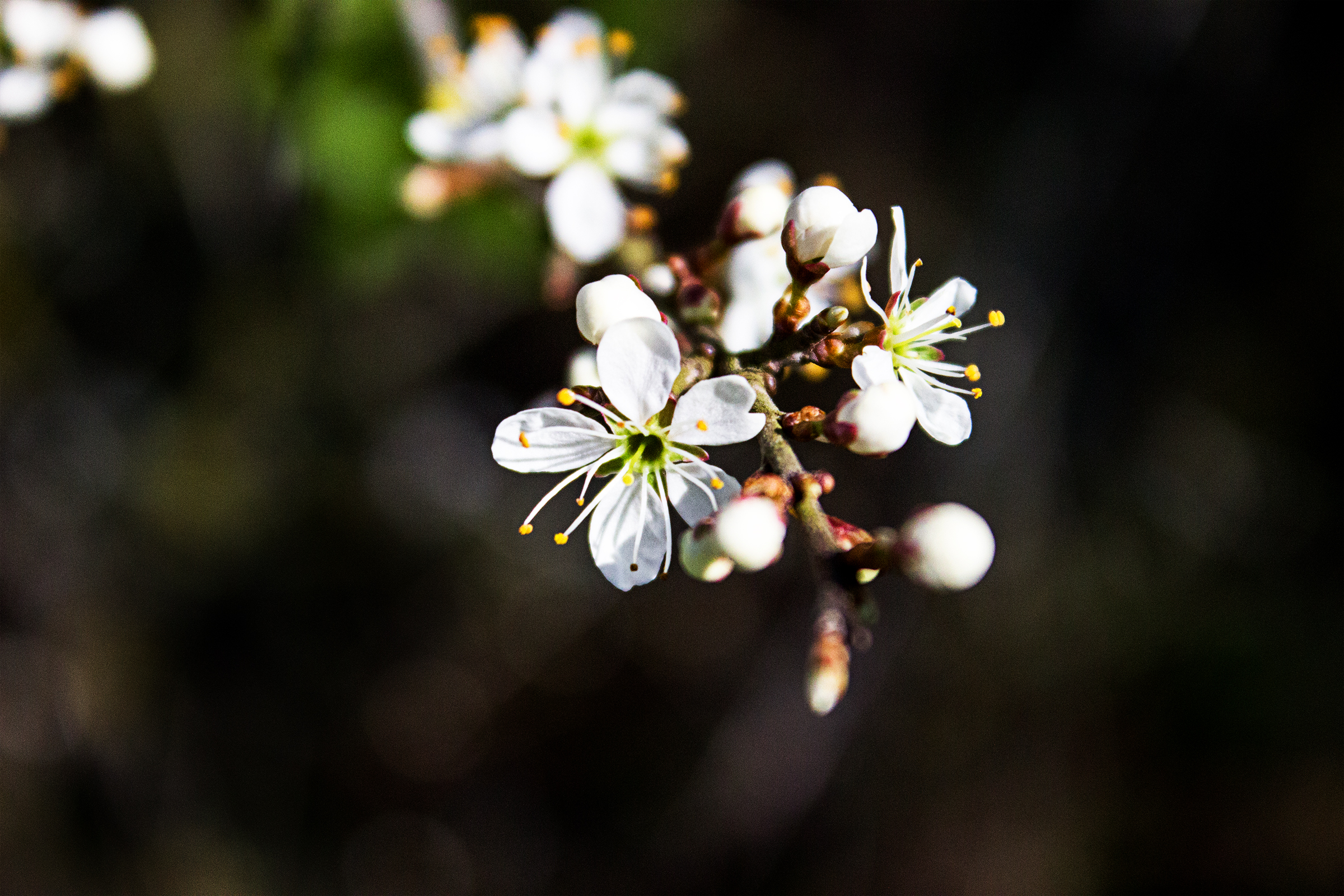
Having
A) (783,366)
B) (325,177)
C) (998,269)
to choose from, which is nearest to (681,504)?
(783,366)

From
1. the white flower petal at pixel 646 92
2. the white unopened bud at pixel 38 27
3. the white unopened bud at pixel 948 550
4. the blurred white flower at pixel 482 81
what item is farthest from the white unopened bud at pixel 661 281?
the white unopened bud at pixel 38 27

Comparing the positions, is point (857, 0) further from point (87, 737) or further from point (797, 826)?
point (87, 737)

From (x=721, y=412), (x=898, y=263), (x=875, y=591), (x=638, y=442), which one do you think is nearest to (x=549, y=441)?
(x=638, y=442)

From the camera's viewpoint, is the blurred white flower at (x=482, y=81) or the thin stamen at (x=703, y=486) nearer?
the thin stamen at (x=703, y=486)

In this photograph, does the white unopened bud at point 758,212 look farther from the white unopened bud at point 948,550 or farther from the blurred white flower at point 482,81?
the blurred white flower at point 482,81

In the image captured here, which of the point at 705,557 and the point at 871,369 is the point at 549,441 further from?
the point at 871,369

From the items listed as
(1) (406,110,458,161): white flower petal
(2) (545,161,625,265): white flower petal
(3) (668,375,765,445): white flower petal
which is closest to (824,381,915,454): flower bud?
(3) (668,375,765,445): white flower petal

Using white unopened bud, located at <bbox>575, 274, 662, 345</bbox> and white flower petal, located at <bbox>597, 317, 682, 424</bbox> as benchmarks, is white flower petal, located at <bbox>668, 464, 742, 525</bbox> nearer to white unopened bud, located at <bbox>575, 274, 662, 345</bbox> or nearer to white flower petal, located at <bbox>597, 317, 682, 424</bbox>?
white flower petal, located at <bbox>597, 317, 682, 424</bbox>
